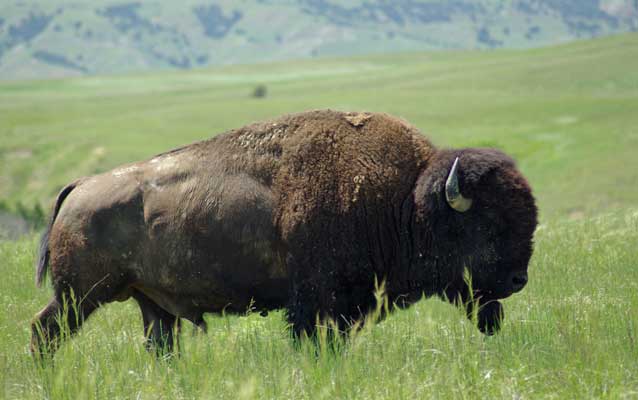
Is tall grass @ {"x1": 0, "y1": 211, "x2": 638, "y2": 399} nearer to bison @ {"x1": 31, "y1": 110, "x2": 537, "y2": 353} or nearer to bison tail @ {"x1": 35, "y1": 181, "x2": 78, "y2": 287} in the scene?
bison @ {"x1": 31, "y1": 110, "x2": 537, "y2": 353}

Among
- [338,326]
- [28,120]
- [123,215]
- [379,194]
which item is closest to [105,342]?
[123,215]

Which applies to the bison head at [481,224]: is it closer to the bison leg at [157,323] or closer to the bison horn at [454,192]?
the bison horn at [454,192]

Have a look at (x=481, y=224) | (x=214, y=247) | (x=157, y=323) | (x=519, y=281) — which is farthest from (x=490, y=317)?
(x=157, y=323)

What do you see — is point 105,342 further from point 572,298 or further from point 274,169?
point 572,298

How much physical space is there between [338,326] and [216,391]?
1680 mm

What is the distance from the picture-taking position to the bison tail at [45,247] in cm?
713

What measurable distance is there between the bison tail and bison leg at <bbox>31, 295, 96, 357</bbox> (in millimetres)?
307

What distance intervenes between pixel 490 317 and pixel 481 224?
0.74 m

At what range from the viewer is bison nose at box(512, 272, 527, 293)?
672 cm

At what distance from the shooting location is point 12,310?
790cm

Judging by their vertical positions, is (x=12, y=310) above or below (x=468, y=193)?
below

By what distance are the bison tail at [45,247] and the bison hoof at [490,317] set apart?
3.50 metres

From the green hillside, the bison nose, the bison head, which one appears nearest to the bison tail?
the bison head

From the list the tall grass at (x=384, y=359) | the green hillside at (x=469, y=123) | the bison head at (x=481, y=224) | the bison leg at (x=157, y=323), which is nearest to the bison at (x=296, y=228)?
the bison head at (x=481, y=224)
